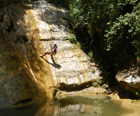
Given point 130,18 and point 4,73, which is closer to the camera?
point 4,73

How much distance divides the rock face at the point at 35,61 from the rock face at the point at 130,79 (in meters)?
2.02

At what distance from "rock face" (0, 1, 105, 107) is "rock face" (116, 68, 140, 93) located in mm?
2021

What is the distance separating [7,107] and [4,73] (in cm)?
179

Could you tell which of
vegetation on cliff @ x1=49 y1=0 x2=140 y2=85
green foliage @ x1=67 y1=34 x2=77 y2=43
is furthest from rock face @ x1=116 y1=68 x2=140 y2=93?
green foliage @ x1=67 y1=34 x2=77 y2=43

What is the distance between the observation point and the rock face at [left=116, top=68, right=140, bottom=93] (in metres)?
8.74

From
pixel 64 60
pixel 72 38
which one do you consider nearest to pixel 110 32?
pixel 64 60

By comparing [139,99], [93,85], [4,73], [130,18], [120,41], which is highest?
[130,18]

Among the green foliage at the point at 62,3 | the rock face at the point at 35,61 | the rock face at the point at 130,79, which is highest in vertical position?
the green foliage at the point at 62,3

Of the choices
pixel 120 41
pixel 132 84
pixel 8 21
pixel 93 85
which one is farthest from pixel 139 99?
pixel 8 21

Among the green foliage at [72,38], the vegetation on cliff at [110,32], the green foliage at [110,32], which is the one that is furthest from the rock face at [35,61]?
the green foliage at [110,32]

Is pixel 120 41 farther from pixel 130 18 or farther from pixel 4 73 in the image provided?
pixel 4 73

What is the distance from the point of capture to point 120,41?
35.6 feet

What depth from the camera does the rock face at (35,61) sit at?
705cm

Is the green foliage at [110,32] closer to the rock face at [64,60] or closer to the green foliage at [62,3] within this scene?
the rock face at [64,60]
